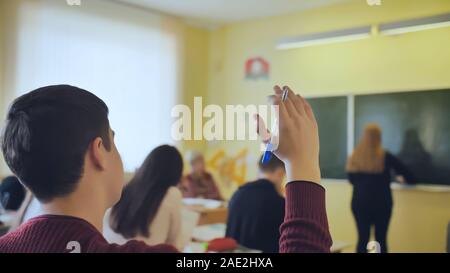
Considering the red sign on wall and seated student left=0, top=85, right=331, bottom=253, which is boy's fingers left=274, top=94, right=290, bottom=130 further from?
the red sign on wall

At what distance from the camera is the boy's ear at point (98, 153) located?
58 centimetres

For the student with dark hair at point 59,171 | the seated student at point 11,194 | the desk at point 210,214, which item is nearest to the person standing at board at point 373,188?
the student with dark hair at point 59,171

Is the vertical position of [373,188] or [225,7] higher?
[225,7]

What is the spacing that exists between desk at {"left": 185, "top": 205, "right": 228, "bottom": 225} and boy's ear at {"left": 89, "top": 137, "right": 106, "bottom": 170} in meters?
0.60

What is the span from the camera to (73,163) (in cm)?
57

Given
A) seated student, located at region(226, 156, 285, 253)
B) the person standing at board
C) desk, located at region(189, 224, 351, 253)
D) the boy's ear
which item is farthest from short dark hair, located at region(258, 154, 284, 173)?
desk, located at region(189, 224, 351, 253)

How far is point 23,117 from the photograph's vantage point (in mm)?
577

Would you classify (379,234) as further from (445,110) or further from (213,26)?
(213,26)

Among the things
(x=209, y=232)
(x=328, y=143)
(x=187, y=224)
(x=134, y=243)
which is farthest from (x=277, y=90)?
(x=209, y=232)

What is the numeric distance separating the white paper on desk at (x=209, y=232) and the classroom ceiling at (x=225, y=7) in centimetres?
63

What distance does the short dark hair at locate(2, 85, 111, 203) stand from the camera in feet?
1.88

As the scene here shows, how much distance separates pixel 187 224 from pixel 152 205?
178 millimetres

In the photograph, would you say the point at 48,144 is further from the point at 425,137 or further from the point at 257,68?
the point at 425,137

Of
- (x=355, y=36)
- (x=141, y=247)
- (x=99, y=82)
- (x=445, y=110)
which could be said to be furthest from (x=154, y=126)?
(x=445, y=110)
